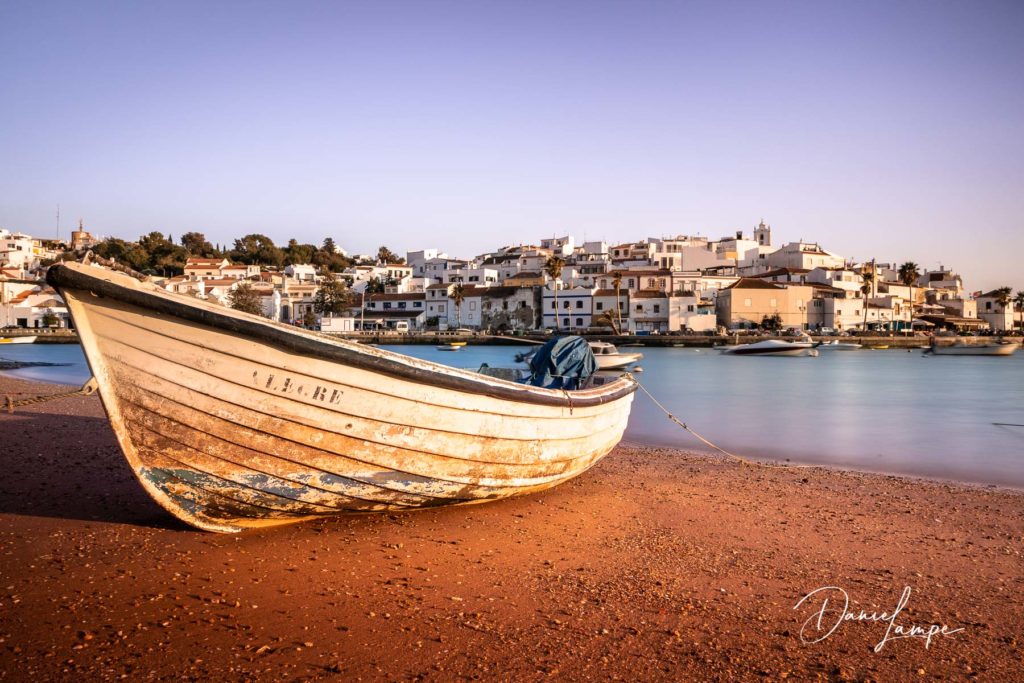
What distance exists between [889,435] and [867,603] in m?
13.2

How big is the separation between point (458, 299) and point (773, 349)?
114ft

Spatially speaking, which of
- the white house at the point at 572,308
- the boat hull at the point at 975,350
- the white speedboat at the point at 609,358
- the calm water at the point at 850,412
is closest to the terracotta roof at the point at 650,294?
the white house at the point at 572,308

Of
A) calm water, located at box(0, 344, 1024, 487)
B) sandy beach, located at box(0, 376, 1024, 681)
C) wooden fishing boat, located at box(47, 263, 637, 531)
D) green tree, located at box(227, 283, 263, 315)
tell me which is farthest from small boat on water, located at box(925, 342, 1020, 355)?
wooden fishing boat, located at box(47, 263, 637, 531)

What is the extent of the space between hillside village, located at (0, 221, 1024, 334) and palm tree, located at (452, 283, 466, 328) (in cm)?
13

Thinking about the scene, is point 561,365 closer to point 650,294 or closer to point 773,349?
point 773,349

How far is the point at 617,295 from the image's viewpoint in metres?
64.4

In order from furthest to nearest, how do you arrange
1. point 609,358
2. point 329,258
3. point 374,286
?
1. point 329,258
2. point 374,286
3. point 609,358

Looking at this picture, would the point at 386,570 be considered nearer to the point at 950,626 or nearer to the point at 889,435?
the point at 950,626

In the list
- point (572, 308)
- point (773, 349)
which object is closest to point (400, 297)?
point (572, 308)

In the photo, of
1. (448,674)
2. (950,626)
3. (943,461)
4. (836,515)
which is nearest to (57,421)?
(448,674)

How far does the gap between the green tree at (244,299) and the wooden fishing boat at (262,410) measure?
197ft

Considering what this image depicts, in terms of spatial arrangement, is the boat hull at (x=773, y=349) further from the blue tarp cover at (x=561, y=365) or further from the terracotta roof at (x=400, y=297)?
the blue tarp cover at (x=561, y=365)

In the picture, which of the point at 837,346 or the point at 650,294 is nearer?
the point at 837,346

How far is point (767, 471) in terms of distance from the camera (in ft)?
32.1
